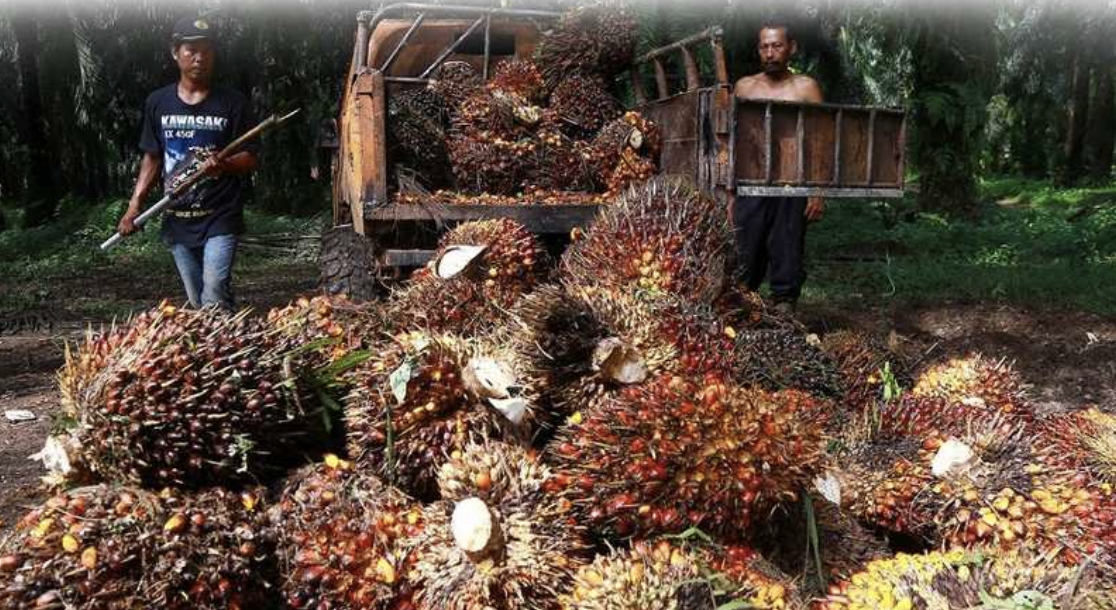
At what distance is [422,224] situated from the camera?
554 centimetres

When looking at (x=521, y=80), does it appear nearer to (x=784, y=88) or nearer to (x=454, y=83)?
(x=454, y=83)

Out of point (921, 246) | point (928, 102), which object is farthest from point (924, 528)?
point (928, 102)

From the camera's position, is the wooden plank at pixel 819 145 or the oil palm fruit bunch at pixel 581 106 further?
the oil palm fruit bunch at pixel 581 106

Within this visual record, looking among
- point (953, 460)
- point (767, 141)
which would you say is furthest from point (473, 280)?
point (767, 141)

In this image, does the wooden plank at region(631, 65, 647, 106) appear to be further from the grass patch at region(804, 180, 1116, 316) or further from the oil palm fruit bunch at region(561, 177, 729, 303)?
the oil palm fruit bunch at region(561, 177, 729, 303)

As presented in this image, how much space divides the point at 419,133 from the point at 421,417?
12.4ft

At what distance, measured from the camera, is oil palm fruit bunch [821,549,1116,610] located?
73.2 inches

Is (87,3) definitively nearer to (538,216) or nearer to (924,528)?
(538,216)

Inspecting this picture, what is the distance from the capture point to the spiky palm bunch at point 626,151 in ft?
19.7

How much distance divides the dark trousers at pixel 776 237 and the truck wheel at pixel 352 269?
2.16 m

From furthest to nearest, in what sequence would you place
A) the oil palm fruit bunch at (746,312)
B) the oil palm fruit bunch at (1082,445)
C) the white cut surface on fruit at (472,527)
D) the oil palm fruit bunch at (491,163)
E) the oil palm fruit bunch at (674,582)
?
1. the oil palm fruit bunch at (491,163)
2. the oil palm fruit bunch at (746,312)
3. the oil palm fruit bunch at (1082,445)
4. the white cut surface on fruit at (472,527)
5. the oil palm fruit bunch at (674,582)

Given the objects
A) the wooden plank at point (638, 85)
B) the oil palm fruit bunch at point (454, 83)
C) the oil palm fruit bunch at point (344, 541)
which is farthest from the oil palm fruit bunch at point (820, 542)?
the wooden plank at point (638, 85)

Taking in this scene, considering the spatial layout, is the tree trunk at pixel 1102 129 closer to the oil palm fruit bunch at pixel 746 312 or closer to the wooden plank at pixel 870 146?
the wooden plank at pixel 870 146

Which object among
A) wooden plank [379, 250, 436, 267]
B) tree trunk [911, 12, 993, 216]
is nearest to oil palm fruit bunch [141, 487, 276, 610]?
wooden plank [379, 250, 436, 267]
